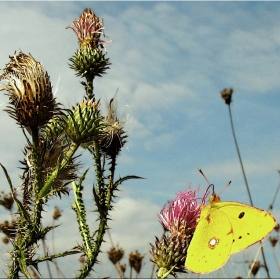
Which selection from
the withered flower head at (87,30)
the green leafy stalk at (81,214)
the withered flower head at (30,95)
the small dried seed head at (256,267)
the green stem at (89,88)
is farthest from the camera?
the small dried seed head at (256,267)

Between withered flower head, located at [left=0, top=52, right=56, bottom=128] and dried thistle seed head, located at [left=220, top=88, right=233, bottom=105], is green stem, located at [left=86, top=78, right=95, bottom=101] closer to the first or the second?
withered flower head, located at [left=0, top=52, right=56, bottom=128]

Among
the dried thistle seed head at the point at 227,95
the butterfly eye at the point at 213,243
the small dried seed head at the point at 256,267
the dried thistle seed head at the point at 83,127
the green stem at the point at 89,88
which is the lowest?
the butterfly eye at the point at 213,243

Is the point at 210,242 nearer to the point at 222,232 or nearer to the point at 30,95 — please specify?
the point at 222,232

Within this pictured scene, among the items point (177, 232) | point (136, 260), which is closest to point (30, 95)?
point (177, 232)

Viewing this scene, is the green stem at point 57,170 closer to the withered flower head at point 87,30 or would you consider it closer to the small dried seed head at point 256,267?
the withered flower head at point 87,30

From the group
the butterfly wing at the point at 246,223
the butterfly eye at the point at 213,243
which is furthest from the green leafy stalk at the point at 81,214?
the butterfly wing at the point at 246,223

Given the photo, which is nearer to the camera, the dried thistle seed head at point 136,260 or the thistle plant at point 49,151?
the thistle plant at point 49,151

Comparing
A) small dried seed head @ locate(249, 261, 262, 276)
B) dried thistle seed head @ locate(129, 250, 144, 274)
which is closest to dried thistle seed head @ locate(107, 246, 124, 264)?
dried thistle seed head @ locate(129, 250, 144, 274)

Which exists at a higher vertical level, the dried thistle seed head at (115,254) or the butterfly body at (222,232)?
the dried thistle seed head at (115,254)
